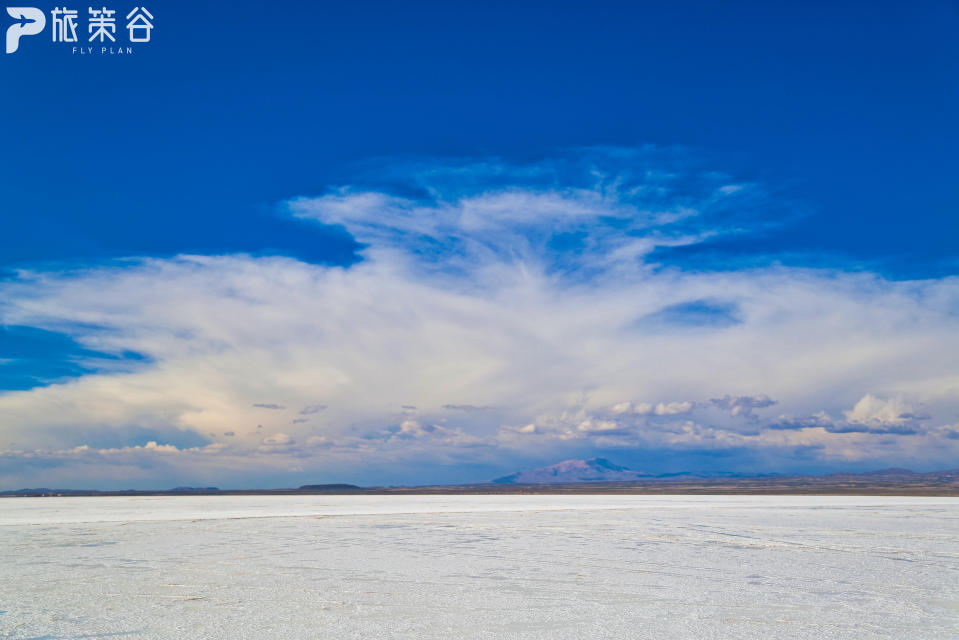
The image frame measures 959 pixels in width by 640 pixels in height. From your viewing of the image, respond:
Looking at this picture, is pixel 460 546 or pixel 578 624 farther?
pixel 460 546

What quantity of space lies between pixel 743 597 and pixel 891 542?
11.4 meters

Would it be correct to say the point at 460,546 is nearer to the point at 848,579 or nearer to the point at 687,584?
the point at 687,584

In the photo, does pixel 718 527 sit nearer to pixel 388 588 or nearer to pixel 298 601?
pixel 388 588

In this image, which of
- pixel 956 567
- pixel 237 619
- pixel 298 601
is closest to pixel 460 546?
pixel 298 601

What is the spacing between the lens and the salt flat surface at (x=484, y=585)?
899 centimetres

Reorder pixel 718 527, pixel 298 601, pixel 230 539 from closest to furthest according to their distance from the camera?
pixel 298 601
pixel 230 539
pixel 718 527

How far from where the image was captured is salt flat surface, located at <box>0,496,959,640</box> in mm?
8992

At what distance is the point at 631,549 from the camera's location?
58.2ft

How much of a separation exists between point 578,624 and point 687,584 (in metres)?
3.99

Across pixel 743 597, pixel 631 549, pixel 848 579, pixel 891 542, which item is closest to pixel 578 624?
pixel 743 597

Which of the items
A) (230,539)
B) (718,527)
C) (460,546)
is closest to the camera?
(460,546)

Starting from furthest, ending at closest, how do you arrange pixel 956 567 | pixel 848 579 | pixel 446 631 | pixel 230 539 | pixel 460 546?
1. pixel 230 539
2. pixel 460 546
3. pixel 956 567
4. pixel 848 579
5. pixel 446 631

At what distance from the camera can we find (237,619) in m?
9.42

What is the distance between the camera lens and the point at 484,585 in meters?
12.1
